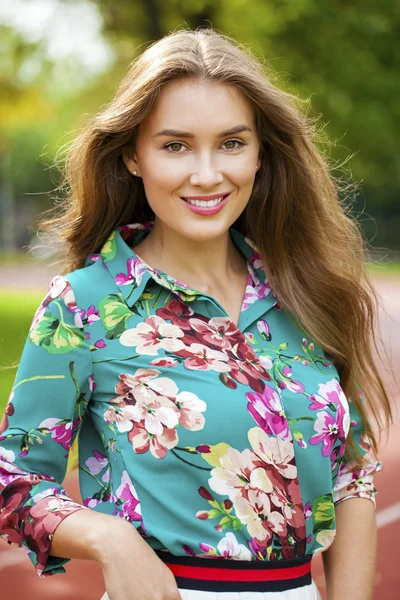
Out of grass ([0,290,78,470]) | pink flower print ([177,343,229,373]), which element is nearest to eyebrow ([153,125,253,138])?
pink flower print ([177,343,229,373])

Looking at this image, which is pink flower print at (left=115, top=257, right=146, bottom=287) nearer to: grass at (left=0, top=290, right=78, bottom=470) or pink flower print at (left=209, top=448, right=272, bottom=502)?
pink flower print at (left=209, top=448, right=272, bottom=502)

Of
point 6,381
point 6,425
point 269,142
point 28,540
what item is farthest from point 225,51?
point 6,381

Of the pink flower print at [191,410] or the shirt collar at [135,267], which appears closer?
the pink flower print at [191,410]

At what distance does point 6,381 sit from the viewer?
12648 millimetres

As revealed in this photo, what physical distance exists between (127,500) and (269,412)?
419 mm

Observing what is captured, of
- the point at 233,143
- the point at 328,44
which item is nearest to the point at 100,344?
the point at 233,143

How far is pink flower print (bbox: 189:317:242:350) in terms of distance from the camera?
8.47 feet

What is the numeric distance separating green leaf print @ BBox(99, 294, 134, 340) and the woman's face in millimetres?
284

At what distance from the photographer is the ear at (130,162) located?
2859 mm

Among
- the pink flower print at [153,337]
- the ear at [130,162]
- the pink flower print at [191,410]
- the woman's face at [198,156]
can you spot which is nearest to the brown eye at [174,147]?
the woman's face at [198,156]

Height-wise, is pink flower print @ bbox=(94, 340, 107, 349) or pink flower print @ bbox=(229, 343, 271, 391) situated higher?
pink flower print @ bbox=(94, 340, 107, 349)

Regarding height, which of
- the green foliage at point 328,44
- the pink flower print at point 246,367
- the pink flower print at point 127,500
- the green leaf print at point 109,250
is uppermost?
the green foliage at point 328,44

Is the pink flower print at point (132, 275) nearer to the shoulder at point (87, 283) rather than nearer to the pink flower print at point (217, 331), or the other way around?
the shoulder at point (87, 283)

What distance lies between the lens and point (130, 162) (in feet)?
9.41
